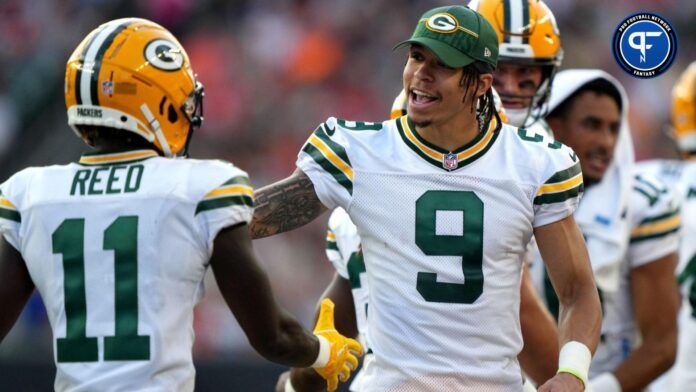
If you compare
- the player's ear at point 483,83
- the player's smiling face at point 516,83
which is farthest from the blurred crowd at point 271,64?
the player's ear at point 483,83

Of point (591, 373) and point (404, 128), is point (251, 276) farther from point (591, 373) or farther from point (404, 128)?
point (591, 373)

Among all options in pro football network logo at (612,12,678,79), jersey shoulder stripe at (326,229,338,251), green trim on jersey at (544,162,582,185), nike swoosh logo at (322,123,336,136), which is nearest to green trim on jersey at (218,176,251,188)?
nike swoosh logo at (322,123,336,136)

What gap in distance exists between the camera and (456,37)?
4.24 meters

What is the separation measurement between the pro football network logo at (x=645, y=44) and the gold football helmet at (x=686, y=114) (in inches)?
83.4

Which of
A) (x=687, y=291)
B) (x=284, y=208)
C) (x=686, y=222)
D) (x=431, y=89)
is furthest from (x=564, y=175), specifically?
(x=686, y=222)

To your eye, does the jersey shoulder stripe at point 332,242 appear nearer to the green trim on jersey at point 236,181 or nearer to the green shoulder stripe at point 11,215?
the green trim on jersey at point 236,181

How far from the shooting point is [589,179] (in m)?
6.21

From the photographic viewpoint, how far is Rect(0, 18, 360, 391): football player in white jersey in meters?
3.91

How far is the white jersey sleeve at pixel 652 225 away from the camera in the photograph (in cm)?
611

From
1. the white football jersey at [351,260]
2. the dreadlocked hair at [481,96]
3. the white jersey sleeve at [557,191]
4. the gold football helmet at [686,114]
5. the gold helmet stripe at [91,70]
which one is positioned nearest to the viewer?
the gold helmet stripe at [91,70]

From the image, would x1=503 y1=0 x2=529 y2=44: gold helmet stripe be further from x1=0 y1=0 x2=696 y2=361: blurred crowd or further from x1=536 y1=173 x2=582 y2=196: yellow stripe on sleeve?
x1=0 y1=0 x2=696 y2=361: blurred crowd

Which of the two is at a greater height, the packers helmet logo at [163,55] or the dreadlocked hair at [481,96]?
the packers helmet logo at [163,55]

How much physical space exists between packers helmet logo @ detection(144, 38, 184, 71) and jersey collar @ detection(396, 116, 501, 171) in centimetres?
76

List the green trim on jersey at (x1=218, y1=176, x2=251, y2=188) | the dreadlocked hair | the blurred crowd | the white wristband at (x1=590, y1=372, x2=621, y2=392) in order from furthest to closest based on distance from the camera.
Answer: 1. the blurred crowd
2. the white wristband at (x1=590, y1=372, x2=621, y2=392)
3. the dreadlocked hair
4. the green trim on jersey at (x1=218, y1=176, x2=251, y2=188)
